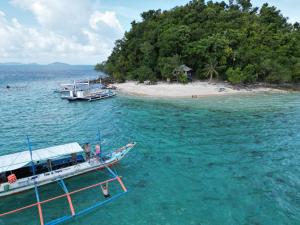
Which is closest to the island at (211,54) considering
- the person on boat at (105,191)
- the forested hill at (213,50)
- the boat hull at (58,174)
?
the forested hill at (213,50)

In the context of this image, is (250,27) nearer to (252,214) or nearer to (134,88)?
(134,88)

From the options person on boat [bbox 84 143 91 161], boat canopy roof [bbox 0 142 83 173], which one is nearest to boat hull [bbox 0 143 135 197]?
person on boat [bbox 84 143 91 161]

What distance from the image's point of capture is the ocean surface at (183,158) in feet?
43.4

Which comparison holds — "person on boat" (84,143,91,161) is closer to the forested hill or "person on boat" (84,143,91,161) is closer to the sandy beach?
the sandy beach

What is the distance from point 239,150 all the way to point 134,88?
37.1 metres

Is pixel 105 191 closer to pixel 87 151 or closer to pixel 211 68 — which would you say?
pixel 87 151

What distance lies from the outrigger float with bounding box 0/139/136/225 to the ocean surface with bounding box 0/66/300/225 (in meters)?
0.54

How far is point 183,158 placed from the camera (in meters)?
19.9

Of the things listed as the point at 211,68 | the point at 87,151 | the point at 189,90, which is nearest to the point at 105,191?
the point at 87,151

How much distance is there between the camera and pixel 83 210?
44.2 ft

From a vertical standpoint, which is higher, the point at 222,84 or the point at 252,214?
the point at 222,84

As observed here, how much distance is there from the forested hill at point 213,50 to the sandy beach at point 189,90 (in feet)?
8.82

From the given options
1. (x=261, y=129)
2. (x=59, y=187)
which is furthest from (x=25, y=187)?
(x=261, y=129)

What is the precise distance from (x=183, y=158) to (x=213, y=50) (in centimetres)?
4065
